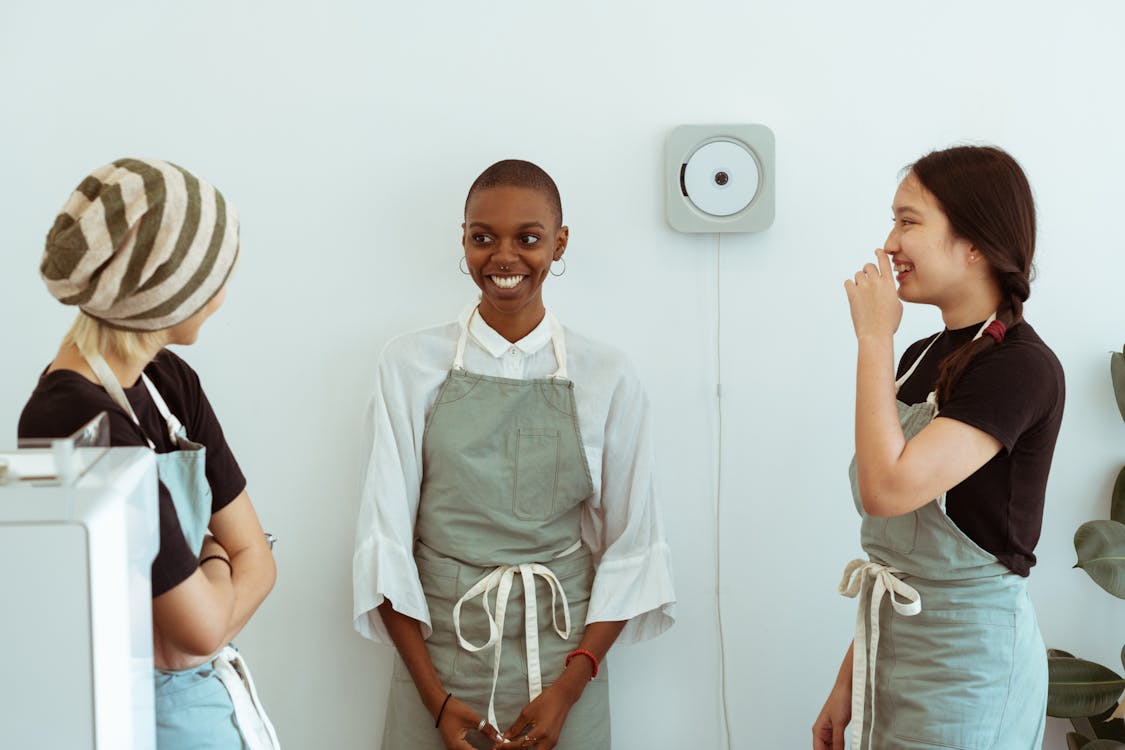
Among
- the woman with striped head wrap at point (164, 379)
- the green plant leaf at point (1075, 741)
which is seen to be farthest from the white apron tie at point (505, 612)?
the green plant leaf at point (1075, 741)

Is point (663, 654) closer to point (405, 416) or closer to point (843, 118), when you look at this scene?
point (405, 416)

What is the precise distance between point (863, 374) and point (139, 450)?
100 centimetres

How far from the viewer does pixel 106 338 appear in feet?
3.66

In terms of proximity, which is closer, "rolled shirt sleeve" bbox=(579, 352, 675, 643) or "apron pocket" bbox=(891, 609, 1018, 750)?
"apron pocket" bbox=(891, 609, 1018, 750)

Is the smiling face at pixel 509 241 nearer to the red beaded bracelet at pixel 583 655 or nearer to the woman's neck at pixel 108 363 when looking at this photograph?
the red beaded bracelet at pixel 583 655

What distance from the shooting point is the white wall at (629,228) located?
6.40 ft

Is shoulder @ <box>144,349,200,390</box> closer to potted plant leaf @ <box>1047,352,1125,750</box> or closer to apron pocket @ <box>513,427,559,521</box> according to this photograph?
apron pocket @ <box>513,427,559,521</box>

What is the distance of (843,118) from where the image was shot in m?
2.02

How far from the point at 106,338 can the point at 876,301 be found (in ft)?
3.31

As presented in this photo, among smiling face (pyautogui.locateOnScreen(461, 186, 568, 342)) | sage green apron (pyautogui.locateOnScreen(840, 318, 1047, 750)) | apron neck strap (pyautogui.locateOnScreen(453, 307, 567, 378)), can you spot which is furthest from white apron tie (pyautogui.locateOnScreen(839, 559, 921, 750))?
smiling face (pyautogui.locateOnScreen(461, 186, 568, 342))

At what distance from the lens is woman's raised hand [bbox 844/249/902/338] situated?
1.55 meters

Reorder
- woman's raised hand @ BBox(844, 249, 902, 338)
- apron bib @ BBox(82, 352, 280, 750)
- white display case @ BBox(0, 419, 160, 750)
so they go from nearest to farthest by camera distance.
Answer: white display case @ BBox(0, 419, 160, 750) → apron bib @ BBox(82, 352, 280, 750) → woman's raised hand @ BBox(844, 249, 902, 338)

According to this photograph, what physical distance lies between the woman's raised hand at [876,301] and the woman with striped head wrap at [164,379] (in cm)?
87

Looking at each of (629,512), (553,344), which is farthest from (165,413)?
(629,512)
